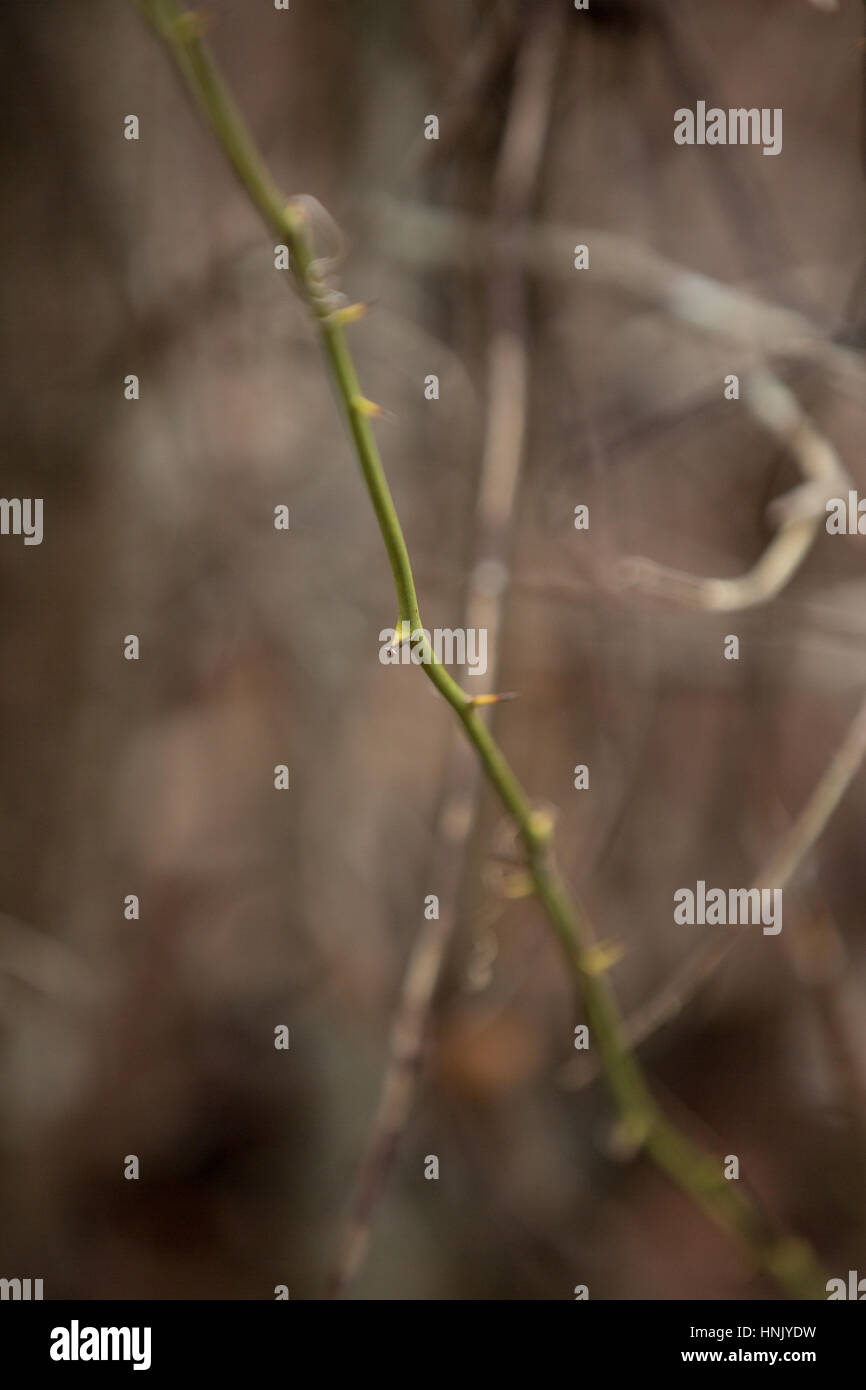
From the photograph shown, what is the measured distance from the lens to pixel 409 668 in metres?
0.77

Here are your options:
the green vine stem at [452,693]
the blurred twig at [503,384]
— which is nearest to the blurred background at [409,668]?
the blurred twig at [503,384]

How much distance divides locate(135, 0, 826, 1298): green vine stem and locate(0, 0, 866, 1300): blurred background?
0.13 m

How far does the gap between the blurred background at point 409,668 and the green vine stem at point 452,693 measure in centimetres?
13

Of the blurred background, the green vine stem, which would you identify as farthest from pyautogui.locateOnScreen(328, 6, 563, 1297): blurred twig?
the green vine stem

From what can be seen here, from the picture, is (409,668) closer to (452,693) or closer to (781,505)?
(781,505)

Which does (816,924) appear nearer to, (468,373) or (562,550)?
(562,550)

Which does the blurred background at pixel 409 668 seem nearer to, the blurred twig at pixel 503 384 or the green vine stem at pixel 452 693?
the blurred twig at pixel 503 384

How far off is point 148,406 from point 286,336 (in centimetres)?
11

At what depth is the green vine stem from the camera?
0.96 feet

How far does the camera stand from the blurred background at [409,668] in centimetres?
65

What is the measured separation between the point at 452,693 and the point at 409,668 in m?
0.46

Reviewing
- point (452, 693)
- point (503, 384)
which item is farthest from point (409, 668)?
point (452, 693)

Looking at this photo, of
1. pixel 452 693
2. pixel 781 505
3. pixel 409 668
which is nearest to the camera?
pixel 452 693
